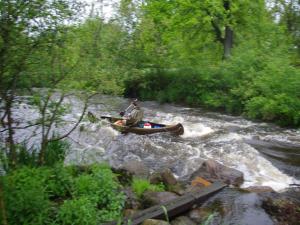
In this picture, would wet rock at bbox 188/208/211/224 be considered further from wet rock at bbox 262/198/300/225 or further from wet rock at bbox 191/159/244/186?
wet rock at bbox 191/159/244/186

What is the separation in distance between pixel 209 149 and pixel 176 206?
6.18 m

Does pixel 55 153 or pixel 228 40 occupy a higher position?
pixel 228 40

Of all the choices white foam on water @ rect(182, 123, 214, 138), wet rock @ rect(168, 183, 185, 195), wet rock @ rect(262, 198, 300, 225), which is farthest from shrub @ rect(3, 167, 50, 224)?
white foam on water @ rect(182, 123, 214, 138)

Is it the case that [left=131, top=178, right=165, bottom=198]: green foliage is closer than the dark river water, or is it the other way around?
[left=131, top=178, right=165, bottom=198]: green foliage

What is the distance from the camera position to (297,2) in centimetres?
2869

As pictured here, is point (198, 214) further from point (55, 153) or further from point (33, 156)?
point (33, 156)

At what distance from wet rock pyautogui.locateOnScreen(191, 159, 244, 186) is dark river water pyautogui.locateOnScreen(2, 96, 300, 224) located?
30 centimetres

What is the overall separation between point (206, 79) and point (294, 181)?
42.5 ft

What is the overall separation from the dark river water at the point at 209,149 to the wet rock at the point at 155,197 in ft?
3.60

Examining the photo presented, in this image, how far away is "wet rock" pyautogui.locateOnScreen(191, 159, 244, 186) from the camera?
876 cm

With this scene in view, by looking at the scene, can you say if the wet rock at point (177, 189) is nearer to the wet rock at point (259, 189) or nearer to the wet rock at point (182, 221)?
the wet rock at point (182, 221)

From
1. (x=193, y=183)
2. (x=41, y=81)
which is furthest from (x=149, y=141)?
(x=41, y=81)

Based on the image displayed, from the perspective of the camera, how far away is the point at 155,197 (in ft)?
22.4

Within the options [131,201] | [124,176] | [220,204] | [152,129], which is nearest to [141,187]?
[131,201]
